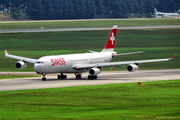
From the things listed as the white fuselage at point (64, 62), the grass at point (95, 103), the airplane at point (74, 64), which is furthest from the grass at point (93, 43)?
the grass at point (95, 103)

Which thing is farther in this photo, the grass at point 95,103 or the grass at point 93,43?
the grass at point 93,43

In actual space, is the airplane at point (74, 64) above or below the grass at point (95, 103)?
above

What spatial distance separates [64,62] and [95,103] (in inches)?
1122

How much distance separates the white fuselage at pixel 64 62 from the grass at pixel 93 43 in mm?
18596

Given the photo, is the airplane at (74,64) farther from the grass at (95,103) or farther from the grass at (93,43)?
the grass at (93,43)

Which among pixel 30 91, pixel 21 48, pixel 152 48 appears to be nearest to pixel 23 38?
pixel 21 48

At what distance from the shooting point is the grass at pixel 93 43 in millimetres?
107438

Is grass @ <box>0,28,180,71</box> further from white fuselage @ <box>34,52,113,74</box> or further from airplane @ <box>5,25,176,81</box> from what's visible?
airplane @ <box>5,25,176,81</box>

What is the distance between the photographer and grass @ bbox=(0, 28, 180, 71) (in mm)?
107438

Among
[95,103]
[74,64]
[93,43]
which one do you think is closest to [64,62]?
[74,64]

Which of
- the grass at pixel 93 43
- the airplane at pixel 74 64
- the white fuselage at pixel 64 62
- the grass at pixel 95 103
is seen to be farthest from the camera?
the grass at pixel 93 43

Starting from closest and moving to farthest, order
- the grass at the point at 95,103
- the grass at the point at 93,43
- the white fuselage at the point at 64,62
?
1. the grass at the point at 95,103
2. the white fuselage at the point at 64,62
3. the grass at the point at 93,43

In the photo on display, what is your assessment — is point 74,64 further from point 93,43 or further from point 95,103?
point 93,43

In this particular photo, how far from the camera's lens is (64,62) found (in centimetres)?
7181
